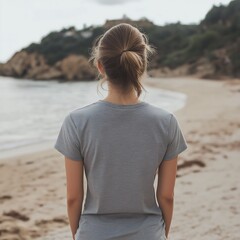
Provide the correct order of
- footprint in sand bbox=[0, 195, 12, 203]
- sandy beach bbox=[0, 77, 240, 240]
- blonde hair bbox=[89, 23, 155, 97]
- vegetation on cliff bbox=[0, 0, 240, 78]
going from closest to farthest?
blonde hair bbox=[89, 23, 155, 97] → sandy beach bbox=[0, 77, 240, 240] → footprint in sand bbox=[0, 195, 12, 203] → vegetation on cliff bbox=[0, 0, 240, 78]

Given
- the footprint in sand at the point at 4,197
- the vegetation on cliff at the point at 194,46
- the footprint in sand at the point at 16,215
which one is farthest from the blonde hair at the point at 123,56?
the vegetation on cliff at the point at 194,46

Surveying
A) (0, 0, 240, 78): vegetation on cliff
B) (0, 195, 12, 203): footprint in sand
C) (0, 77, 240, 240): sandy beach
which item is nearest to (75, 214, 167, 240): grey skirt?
(0, 77, 240, 240): sandy beach

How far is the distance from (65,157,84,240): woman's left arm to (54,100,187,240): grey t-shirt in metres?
0.03

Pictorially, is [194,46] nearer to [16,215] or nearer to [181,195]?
[181,195]

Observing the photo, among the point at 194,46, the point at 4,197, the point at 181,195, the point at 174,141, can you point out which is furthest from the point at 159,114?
the point at 194,46

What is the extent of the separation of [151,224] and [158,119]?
0.39 meters

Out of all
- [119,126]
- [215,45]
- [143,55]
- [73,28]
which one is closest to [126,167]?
[119,126]

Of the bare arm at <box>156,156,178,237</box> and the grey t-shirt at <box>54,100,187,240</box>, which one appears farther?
the bare arm at <box>156,156,178,237</box>

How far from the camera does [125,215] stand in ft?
4.90

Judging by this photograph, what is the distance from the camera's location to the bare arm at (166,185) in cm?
153

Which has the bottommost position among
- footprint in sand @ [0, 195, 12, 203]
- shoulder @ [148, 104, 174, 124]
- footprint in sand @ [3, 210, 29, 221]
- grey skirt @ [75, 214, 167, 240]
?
footprint in sand @ [0, 195, 12, 203]

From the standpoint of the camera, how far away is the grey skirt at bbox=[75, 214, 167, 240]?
4.74 feet

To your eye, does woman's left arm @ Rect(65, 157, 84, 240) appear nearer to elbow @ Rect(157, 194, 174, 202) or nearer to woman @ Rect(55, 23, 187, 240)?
woman @ Rect(55, 23, 187, 240)

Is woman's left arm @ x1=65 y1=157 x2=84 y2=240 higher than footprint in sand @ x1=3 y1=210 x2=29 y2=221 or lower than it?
higher
